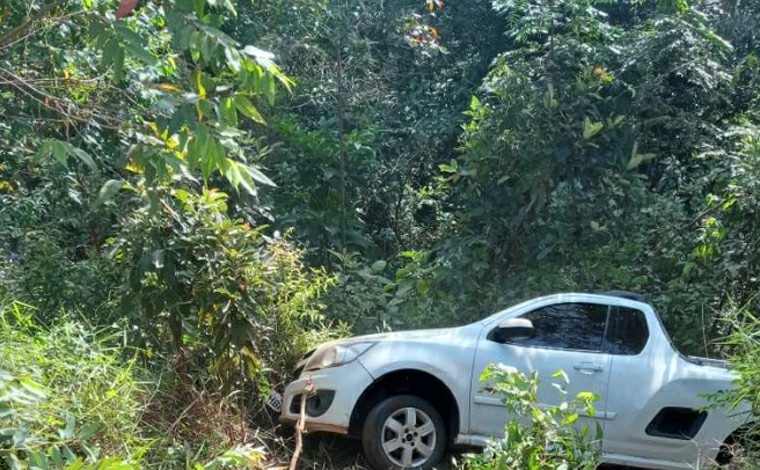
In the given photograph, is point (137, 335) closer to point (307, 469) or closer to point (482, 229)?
point (307, 469)

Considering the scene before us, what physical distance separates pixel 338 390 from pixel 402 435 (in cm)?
60

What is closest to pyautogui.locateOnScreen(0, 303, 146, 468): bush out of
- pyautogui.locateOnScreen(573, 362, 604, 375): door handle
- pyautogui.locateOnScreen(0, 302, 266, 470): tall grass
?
pyautogui.locateOnScreen(0, 302, 266, 470): tall grass

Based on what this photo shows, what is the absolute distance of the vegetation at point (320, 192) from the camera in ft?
17.1

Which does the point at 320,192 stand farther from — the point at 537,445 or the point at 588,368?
the point at 537,445

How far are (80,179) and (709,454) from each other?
22.1 ft

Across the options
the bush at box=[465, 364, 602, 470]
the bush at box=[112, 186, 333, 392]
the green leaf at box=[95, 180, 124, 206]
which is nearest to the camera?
the bush at box=[465, 364, 602, 470]

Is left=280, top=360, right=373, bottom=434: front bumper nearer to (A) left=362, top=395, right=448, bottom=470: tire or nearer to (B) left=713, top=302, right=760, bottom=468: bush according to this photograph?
(A) left=362, top=395, right=448, bottom=470: tire

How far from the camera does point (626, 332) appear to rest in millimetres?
6992

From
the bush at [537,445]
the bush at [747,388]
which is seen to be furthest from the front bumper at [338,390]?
the bush at [747,388]

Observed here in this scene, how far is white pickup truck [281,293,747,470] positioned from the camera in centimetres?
669

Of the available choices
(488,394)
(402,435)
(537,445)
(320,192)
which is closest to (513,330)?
(488,394)

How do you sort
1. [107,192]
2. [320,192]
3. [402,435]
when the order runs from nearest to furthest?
[107,192] < [402,435] < [320,192]

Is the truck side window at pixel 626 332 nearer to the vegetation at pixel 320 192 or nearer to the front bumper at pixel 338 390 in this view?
the vegetation at pixel 320 192

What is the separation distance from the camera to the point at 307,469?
6.80 m
